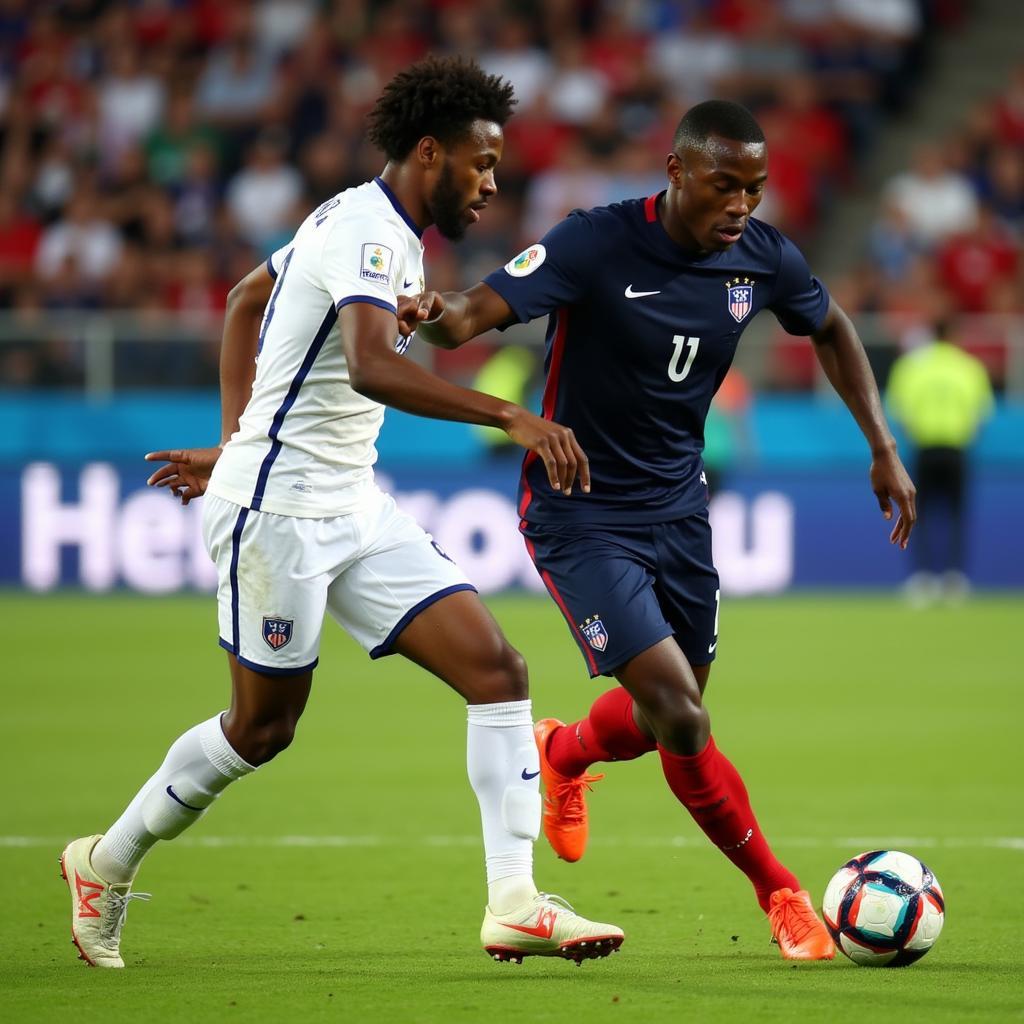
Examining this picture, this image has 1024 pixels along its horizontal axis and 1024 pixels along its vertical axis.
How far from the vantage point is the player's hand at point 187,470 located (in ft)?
18.5

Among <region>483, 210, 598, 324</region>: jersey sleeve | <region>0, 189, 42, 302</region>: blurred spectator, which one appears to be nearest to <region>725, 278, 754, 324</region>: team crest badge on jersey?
<region>483, 210, 598, 324</region>: jersey sleeve

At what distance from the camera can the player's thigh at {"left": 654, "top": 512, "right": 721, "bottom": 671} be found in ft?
19.0

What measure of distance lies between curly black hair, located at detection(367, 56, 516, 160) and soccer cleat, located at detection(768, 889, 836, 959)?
91.4 inches

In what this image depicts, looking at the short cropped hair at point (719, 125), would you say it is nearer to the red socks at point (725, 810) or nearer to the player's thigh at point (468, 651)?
the player's thigh at point (468, 651)

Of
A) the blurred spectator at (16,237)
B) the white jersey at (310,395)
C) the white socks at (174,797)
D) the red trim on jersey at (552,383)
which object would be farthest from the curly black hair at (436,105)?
the blurred spectator at (16,237)

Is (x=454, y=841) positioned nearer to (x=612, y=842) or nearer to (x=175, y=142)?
(x=612, y=842)

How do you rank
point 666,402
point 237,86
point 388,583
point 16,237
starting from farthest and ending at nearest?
point 237,86, point 16,237, point 666,402, point 388,583

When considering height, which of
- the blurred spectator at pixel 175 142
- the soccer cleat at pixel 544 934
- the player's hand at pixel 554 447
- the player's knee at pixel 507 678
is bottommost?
the soccer cleat at pixel 544 934

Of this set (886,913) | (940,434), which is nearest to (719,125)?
(886,913)

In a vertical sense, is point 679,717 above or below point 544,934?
above

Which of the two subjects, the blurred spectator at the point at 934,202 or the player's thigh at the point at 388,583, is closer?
the player's thigh at the point at 388,583

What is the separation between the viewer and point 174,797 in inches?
210

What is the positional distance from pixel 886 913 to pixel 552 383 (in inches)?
72.4

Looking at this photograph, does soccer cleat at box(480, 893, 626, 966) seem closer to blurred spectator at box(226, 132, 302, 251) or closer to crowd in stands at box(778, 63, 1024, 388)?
crowd in stands at box(778, 63, 1024, 388)
